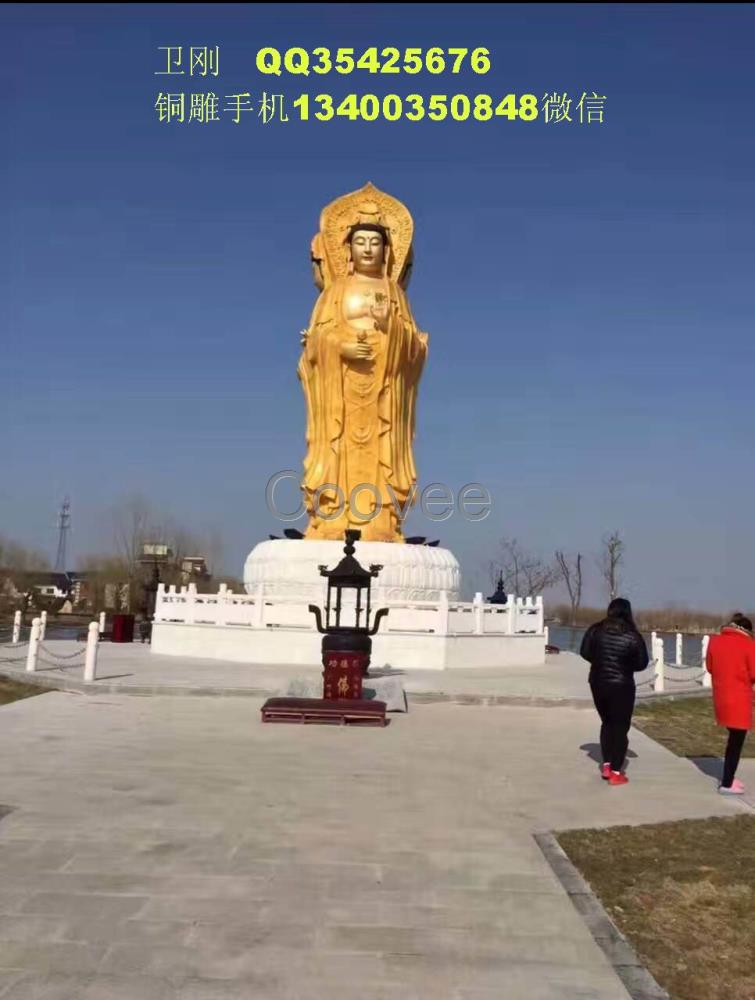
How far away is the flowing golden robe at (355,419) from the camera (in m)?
20.4

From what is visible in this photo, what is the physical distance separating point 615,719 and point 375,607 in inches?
389

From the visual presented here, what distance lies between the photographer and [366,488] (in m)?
20.5

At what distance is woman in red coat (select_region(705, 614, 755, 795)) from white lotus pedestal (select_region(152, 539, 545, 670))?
8.86m

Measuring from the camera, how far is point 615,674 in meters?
6.61

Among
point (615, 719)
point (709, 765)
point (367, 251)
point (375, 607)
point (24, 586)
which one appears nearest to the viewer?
point (615, 719)

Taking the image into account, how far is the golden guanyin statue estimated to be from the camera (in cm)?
2041

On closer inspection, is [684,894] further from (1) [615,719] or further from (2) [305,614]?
(2) [305,614]

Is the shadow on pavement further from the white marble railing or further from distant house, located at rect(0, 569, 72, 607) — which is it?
distant house, located at rect(0, 569, 72, 607)

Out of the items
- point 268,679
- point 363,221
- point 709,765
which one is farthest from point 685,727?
point 363,221

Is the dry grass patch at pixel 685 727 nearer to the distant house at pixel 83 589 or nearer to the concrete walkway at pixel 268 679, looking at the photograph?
the concrete walkway at pixel 268 679

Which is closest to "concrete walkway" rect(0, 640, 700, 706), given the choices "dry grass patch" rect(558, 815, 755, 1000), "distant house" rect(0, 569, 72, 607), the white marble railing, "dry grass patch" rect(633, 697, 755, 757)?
"dry grass patch" rect(633, 697, 755, 757)

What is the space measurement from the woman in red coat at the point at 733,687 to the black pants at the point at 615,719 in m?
0.66

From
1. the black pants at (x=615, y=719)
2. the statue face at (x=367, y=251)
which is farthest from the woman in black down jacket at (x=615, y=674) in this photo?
the statue face at (x=367, y=251)

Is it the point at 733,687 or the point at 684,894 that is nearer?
the point at 684,894
